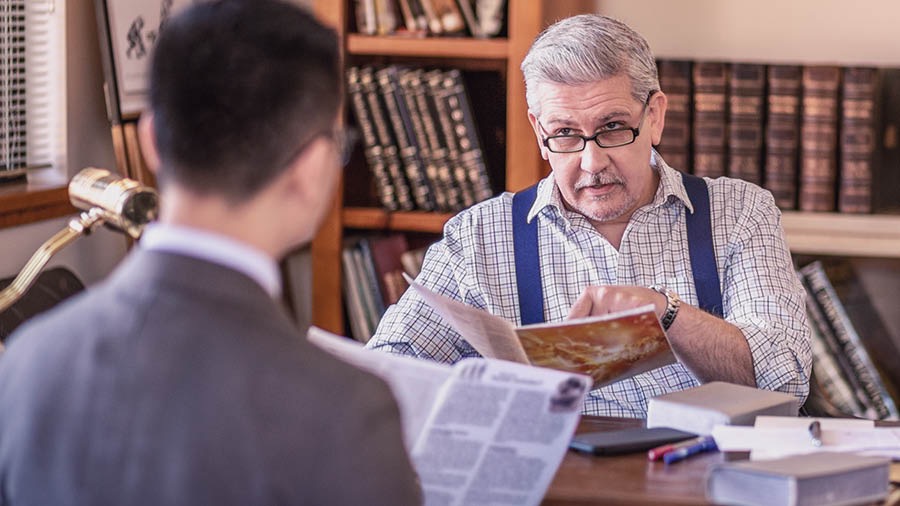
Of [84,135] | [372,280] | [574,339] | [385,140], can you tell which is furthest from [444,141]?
[574,339]

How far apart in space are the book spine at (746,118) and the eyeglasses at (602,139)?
30.6 inches

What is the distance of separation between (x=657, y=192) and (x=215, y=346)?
1.25 metres

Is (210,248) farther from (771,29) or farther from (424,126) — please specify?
(771,29)

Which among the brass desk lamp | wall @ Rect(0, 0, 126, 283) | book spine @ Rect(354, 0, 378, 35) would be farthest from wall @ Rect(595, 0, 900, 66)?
the brass desk lamp

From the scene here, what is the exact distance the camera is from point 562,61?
1.86 m

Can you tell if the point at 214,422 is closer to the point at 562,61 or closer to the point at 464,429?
the point at 464,429

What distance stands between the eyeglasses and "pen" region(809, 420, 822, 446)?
63cm

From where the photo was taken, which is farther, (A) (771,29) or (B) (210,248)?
(A) (771,29)

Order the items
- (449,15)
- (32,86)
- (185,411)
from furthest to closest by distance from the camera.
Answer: (449,15)
(32,86)
(185,411)

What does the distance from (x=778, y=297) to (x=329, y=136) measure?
1.10 metres

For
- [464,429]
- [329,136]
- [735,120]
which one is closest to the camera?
[329,136]

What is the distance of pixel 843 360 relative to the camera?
265 cm

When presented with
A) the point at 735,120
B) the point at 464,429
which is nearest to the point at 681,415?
the point at 464,429

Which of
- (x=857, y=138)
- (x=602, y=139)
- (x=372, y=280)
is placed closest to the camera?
(x=602, y=139)
